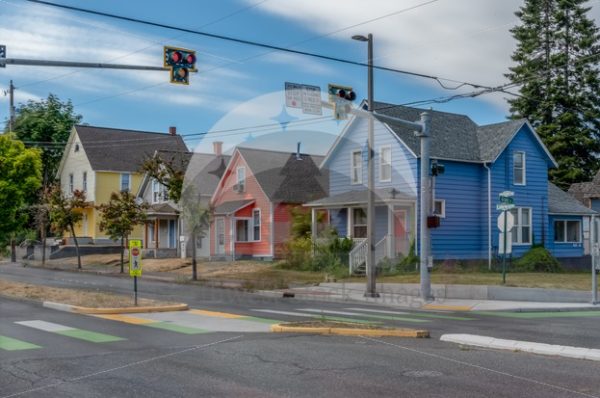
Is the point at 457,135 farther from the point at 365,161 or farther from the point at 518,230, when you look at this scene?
the point at 518,230

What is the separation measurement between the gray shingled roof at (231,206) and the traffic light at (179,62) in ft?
78.1

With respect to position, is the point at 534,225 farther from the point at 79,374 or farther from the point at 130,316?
the point at 79,374

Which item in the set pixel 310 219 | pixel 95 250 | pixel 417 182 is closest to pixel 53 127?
pixel 95 250

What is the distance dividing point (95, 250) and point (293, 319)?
123 feet

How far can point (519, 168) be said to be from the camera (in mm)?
37719

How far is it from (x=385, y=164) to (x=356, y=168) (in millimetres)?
1715

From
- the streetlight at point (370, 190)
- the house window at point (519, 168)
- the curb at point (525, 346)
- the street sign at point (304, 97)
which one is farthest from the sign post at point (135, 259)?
the house window at point (519, 168)

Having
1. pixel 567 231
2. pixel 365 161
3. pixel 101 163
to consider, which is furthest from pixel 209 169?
pixel 567 231

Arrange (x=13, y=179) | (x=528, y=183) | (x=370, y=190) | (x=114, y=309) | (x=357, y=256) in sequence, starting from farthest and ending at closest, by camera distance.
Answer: (x=528, y=183), (x=357, y=256), (x=13, y=179), (x=370, y=190), (x=114, y=309)

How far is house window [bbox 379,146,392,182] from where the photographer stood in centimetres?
3538

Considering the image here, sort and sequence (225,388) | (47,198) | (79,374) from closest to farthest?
(225,388)
(79,374)
(47,198)

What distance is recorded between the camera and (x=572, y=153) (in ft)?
198

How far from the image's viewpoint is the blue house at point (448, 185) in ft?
113

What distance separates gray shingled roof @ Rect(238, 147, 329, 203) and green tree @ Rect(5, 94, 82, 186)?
87.5 feet
